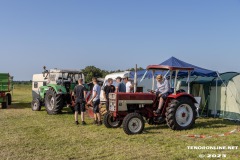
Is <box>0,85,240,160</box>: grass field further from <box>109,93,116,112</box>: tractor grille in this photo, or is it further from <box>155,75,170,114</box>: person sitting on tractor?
<box>155,75,170,114</box>: person sitting on tractor

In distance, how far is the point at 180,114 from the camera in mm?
8672

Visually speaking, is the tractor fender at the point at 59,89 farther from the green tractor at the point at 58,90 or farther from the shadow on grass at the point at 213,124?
the shadow on grass at the point at 213,124

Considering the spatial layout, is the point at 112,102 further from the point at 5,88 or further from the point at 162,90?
the point at 5,88

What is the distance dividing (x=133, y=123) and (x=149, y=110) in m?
0.85

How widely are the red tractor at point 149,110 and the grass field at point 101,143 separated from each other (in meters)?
0.29

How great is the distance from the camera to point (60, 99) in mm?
12578

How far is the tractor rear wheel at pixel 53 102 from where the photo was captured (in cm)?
1251

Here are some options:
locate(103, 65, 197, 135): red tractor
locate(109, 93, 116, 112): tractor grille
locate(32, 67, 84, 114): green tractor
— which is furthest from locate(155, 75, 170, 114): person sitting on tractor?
locate(32, 67, 84, 114): green tractor

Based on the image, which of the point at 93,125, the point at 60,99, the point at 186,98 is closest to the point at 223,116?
the point at 186,98

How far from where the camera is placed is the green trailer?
1582 cm

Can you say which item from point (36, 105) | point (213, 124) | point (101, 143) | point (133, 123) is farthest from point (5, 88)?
point (213, 124)

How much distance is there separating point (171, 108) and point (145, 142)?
6.27ft

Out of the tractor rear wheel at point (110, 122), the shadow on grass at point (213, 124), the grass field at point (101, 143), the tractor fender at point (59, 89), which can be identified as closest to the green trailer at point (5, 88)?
the tractor fender at point (59, 89)

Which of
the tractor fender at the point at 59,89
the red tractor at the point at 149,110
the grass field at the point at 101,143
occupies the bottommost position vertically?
the grass field at the point at 101,143
